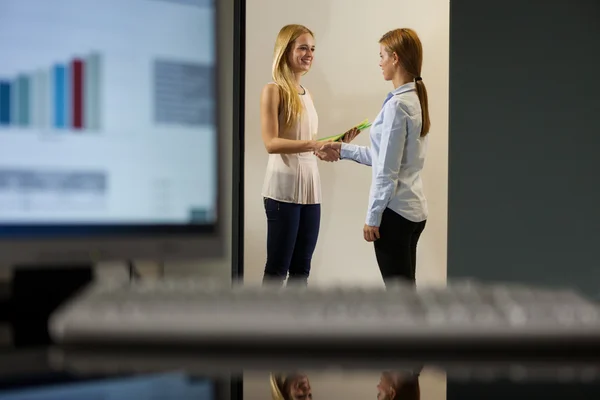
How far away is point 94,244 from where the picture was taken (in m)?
0.49

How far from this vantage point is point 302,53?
6.54ft

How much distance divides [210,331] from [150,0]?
1.04 feet

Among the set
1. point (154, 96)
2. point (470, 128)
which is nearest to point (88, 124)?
point (154, 96)

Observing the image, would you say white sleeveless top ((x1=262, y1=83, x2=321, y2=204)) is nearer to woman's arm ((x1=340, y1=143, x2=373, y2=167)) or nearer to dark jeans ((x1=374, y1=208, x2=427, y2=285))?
woman's arm ((x1=340, y1=143, x2=373, y2=167))

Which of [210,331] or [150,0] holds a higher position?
[150,0]

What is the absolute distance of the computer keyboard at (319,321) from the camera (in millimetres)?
338

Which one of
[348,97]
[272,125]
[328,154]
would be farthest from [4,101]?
[348,97]

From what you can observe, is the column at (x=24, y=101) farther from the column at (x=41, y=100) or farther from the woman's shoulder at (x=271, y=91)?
the woman's shoulder at (x=271, y=91)

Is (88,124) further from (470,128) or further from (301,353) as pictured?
(470,128)

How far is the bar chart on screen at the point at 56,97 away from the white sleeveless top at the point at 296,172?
1.38m

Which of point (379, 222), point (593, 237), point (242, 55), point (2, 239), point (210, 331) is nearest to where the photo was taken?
point (210, 331)

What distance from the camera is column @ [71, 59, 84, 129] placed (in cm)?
49

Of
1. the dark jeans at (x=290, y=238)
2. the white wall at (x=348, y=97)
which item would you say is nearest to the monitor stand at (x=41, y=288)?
the dark jeans at (x=290, y=238)

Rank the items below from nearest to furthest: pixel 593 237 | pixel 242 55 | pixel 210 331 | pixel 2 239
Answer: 1. pixel 210 331
2. pixel 2 239
3. pixel 242 55
4. pixel 593 237
